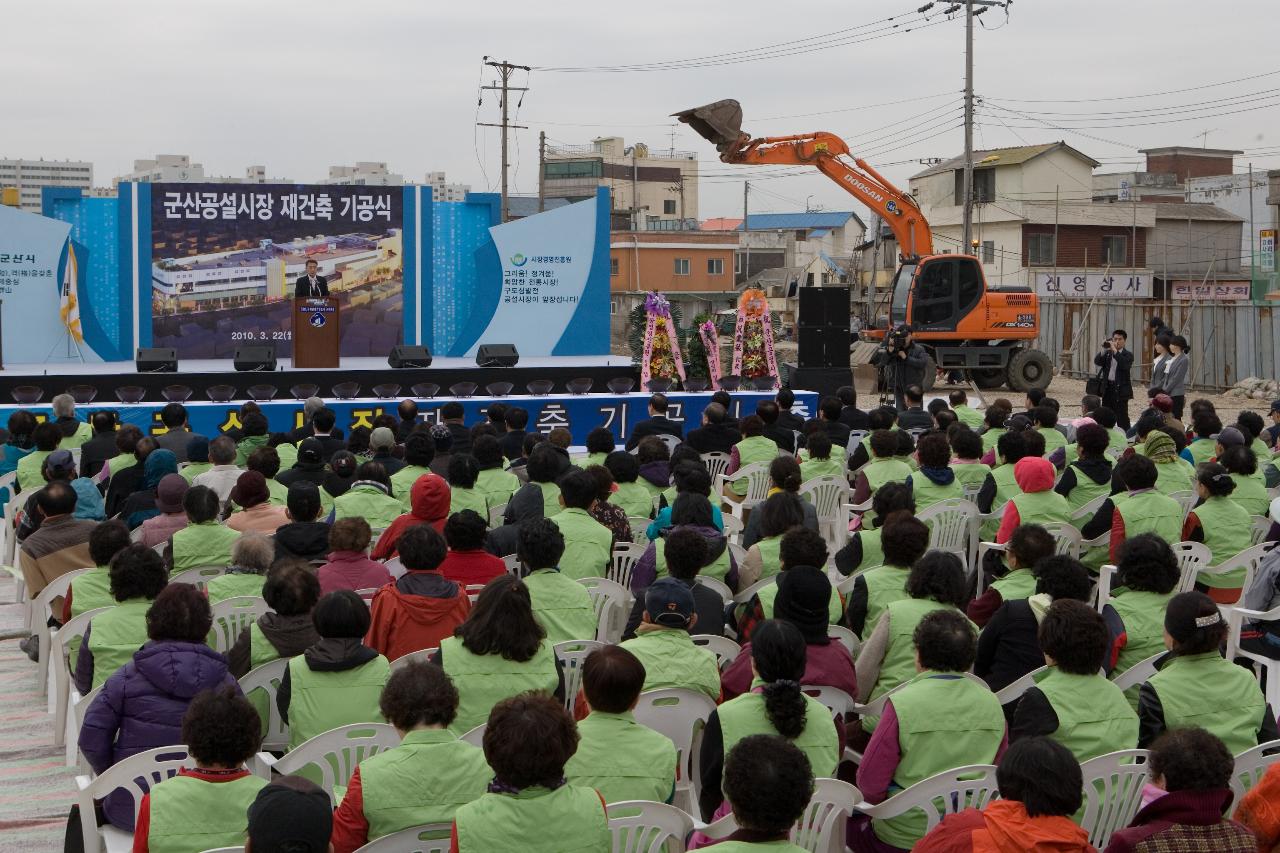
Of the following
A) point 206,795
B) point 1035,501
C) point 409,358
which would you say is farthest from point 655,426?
point 409,358

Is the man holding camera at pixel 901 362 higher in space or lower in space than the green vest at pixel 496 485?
higher

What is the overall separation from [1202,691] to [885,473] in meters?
3.82

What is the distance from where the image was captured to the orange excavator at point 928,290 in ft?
68.4

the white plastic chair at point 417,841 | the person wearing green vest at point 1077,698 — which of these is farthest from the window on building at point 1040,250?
the white plastic chair at point 417,841

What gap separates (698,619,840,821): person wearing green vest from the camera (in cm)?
361

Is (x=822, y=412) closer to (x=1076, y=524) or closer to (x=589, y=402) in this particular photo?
(x=1076, y=524)

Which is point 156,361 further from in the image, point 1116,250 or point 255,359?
point 1116,250

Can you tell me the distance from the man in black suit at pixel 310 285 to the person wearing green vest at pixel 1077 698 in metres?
14.1

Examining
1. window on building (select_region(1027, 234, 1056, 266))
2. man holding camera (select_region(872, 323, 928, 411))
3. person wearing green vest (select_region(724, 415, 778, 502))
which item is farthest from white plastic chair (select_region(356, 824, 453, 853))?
window on building (select_region(1027, 234, 1056, 266))

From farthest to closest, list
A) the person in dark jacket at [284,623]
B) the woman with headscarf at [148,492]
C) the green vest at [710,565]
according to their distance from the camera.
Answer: the woman with headscarf at [148,492]
the green vest at [710,565]
the person in dark jacket at [284,623]

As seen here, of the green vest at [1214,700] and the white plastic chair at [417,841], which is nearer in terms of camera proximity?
the white plastic chair at [417,841]

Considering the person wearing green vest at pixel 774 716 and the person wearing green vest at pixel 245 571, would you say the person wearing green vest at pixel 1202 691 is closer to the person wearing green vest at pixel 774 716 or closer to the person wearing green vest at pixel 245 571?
the person wearing green vest at pixel 774 716

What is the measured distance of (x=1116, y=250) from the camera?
147 feet

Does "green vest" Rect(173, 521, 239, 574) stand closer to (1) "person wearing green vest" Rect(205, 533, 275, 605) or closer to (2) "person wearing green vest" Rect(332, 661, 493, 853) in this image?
(1) "person wearing green vest" Rect(205, 533, 275, 605)
